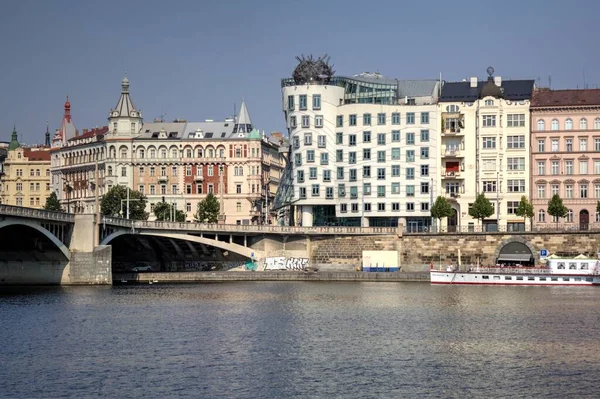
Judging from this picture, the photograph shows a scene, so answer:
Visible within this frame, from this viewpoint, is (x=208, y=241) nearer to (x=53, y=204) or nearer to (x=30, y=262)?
(x=30, y=262)

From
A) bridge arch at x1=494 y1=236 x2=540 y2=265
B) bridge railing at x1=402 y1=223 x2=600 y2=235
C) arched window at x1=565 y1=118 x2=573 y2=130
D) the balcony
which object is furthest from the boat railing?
arched window at x1=565 y1=118 x2=573 y2=130

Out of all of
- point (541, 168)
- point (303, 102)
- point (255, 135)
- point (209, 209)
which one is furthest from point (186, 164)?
point (541, 168)

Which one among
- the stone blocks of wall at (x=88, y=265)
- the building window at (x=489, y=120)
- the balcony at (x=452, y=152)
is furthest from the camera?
the balcony at (x=452, y=152)

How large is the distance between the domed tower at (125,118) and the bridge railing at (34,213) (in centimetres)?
6035

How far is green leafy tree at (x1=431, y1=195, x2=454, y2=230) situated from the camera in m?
140

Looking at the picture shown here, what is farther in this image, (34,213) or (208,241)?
(208,241)

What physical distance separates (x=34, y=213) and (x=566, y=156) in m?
63.8

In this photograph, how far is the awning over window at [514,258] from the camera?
137 m

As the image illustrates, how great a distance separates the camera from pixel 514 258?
137 metres

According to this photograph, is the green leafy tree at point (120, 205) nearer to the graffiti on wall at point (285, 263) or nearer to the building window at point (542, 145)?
the graffiti on wall at point (285, 263)

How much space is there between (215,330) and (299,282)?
2086 inches

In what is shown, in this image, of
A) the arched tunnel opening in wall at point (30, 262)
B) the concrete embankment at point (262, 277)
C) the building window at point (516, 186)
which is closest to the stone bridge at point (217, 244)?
the arched tunnel opening in wall at point (30, 262)

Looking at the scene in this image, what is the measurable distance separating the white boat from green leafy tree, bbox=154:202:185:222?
167ft

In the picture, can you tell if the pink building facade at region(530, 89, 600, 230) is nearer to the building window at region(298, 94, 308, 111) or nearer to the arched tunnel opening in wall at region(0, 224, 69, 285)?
the building window at region(298, 94, 308, 111)
